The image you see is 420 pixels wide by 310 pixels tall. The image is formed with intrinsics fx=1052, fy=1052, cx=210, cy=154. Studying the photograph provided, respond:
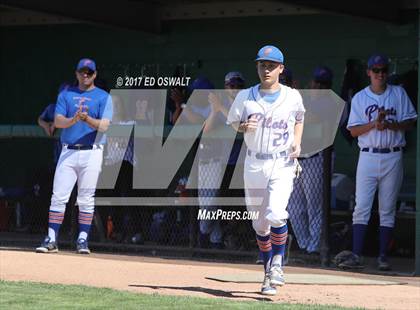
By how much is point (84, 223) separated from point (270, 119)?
332cm

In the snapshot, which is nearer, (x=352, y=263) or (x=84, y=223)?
(x=352, y=263)

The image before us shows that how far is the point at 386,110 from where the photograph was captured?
380 inches

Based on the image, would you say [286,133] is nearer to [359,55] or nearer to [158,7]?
[359,55]

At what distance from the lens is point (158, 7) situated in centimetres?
1398

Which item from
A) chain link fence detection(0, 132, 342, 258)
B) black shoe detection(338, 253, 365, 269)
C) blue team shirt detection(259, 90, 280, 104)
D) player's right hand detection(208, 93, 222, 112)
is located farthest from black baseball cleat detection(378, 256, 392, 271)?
blue team shirt detection(259, 90, 280, 104)

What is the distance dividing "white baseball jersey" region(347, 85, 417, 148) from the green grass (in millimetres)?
2878

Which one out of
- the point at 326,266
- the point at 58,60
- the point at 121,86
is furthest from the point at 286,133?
the point at 58,60

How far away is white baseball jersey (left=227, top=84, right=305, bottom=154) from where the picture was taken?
777 centimetres

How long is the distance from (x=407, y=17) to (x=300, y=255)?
3461mm

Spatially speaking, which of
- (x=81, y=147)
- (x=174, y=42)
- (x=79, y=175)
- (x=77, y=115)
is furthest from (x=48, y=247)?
(x=174, y=42)

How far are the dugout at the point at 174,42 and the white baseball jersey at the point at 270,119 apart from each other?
146 inches

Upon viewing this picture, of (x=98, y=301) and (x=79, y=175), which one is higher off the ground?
(x=79, y=175)

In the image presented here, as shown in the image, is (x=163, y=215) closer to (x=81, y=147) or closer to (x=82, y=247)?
(x=82, y=247)

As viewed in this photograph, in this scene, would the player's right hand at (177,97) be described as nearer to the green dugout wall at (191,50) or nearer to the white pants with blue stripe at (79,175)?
the green dugout wall at (191,50)
